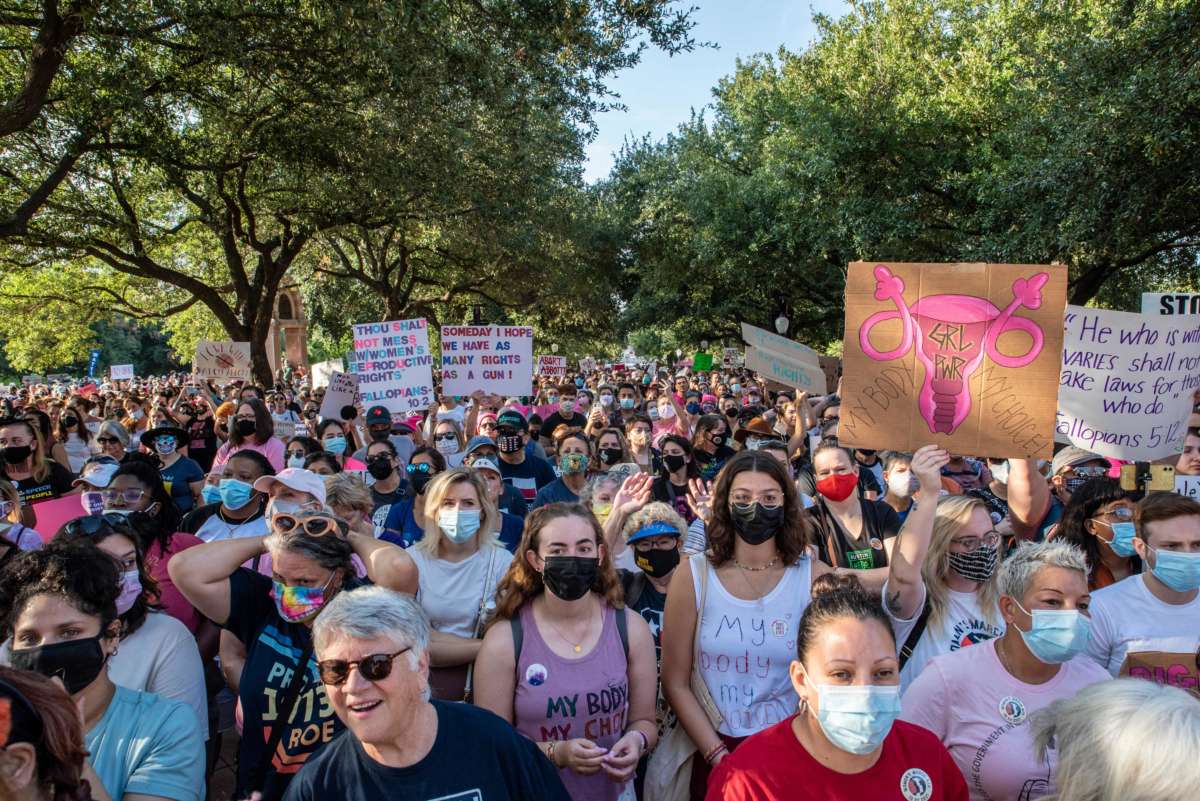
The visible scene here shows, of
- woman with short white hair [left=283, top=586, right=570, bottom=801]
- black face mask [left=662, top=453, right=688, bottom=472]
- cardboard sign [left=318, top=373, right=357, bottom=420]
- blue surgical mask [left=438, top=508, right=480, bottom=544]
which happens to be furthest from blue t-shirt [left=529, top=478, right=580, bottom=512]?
cardboard sign [left=318, top=373, right=357, bottom=420]

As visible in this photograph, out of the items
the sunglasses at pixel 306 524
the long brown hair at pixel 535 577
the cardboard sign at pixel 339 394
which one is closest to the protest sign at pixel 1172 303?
the long brown hair at pixel 535 577

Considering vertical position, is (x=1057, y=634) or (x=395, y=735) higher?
(x=1057, y=634)

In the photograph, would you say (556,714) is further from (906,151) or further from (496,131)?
(906,151)

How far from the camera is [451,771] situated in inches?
87.4

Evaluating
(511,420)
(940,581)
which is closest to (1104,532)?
(940,581)

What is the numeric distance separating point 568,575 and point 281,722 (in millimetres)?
1120

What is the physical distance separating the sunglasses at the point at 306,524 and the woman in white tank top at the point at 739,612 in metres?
1.37

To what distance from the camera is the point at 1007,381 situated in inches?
142

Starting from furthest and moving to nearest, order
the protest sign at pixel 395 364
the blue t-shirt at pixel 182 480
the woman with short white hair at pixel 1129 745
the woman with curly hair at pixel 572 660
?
the protest sign at pixel 395 364, the blue t-shirt at pixel 182 480, the woman with curly hair at pixel 572 660, the woman with short white hair at pixel 1129 745

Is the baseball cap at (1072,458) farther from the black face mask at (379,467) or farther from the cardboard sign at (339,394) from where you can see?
the cardboard sign at (339,394)

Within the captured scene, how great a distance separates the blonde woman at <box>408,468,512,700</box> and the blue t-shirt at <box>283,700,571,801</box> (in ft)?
4.31

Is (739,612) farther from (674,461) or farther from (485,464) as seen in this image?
(485,464)

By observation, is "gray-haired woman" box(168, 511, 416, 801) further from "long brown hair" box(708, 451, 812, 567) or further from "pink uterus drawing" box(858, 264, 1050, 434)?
"pink uterus drawing" box(858, 264, 1050, 434)

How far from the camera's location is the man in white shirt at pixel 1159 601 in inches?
126
